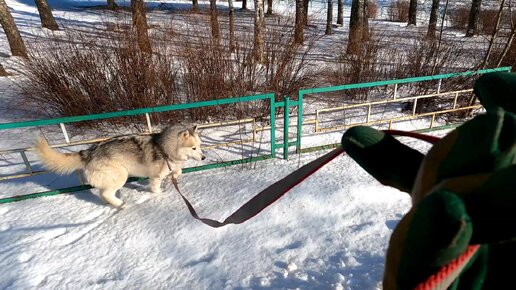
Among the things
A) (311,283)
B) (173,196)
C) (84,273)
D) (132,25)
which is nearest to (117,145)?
(173,196)

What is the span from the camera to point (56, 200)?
418 cm

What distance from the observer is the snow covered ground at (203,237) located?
2926 millimetres

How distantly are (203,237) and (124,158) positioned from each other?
1.47 m

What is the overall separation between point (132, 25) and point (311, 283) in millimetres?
5670

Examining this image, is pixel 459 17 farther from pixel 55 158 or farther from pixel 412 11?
pixel 55 158

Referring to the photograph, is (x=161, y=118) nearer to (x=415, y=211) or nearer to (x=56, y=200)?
(x=56, y=200)

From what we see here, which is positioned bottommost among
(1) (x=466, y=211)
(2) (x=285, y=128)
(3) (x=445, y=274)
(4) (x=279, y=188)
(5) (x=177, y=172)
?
(5) (x=177, y=172)

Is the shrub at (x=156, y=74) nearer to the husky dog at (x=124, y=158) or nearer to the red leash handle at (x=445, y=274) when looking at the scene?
the husky dog at (x=124, y=158)

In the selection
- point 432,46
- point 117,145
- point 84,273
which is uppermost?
point 432,46

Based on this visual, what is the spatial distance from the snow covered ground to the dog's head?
54 cm

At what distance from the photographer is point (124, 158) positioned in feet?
12.8

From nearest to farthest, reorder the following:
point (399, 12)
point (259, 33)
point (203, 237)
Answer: point (203, 237) < point (259, 33) < point (399, 12)

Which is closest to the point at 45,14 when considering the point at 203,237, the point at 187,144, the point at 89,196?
the point at 89,196

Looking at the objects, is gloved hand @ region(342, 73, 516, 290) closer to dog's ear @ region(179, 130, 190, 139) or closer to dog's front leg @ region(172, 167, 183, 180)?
dog's ear @ region(179, 130, 190, 139)
